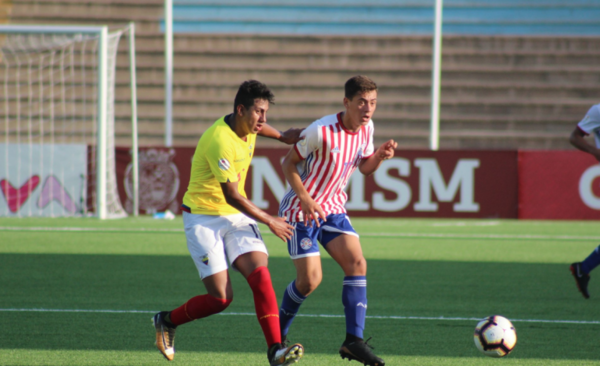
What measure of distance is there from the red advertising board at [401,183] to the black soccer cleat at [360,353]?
10.7 m

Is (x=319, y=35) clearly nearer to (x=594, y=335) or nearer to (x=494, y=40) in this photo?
(x=494, y=40)

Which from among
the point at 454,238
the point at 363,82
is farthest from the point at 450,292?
the point at 454,238

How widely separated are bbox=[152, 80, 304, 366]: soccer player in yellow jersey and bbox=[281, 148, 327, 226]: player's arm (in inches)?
8.3

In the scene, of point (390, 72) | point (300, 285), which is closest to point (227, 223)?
point (300, 285)

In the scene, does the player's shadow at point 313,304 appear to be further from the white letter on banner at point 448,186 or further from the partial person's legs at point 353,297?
the white letter on banner at point 448,186

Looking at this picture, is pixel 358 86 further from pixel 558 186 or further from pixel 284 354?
pixel 558 186

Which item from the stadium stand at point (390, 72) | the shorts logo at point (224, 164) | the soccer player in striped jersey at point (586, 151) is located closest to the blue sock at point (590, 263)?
the soccer player in striped jersey at point (586, 151)

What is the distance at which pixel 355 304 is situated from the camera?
4.55 meters

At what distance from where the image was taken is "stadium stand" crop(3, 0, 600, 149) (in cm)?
2125

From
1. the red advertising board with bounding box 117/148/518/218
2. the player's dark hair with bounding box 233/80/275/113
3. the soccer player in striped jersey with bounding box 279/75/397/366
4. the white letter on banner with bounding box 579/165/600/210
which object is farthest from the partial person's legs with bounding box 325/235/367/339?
the white letter on banner with bounding box 579/165/600/210

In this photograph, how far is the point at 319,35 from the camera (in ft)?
75.7

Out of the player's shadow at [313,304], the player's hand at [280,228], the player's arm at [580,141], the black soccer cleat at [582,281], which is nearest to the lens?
the player's hand at [280,228]

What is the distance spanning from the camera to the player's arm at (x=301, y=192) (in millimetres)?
4660

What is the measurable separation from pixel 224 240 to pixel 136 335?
43.3 inches
